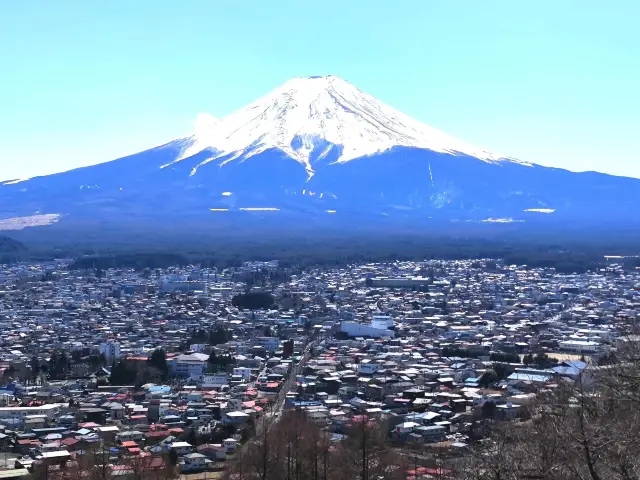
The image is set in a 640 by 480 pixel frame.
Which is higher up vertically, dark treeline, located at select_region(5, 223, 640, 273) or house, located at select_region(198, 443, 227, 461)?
dark treeline, located at select_region(5, 223, 640, 273)

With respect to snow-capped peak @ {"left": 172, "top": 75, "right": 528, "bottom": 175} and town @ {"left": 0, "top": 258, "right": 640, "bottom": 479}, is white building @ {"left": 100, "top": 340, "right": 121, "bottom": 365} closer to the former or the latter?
town @ {"left": 0, "top": 258, "right": 640, "bottom": 479}

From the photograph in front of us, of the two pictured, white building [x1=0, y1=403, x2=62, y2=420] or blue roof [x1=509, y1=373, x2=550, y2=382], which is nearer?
white building [x1=0, y1=403, x2=62, y2=420]

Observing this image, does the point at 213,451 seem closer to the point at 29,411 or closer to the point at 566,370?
the point at 29,411

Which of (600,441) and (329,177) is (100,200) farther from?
(600,441)

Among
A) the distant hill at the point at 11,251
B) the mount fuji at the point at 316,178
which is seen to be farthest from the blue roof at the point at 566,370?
the mount fuji at the point at 316,178

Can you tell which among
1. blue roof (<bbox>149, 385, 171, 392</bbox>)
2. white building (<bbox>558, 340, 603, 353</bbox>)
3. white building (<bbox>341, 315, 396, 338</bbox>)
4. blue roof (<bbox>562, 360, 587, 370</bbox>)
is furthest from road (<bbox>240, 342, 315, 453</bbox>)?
white building (<bbox>558, 340, 603, 353</bbox>)

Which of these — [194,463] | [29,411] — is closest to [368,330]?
[29,411]
